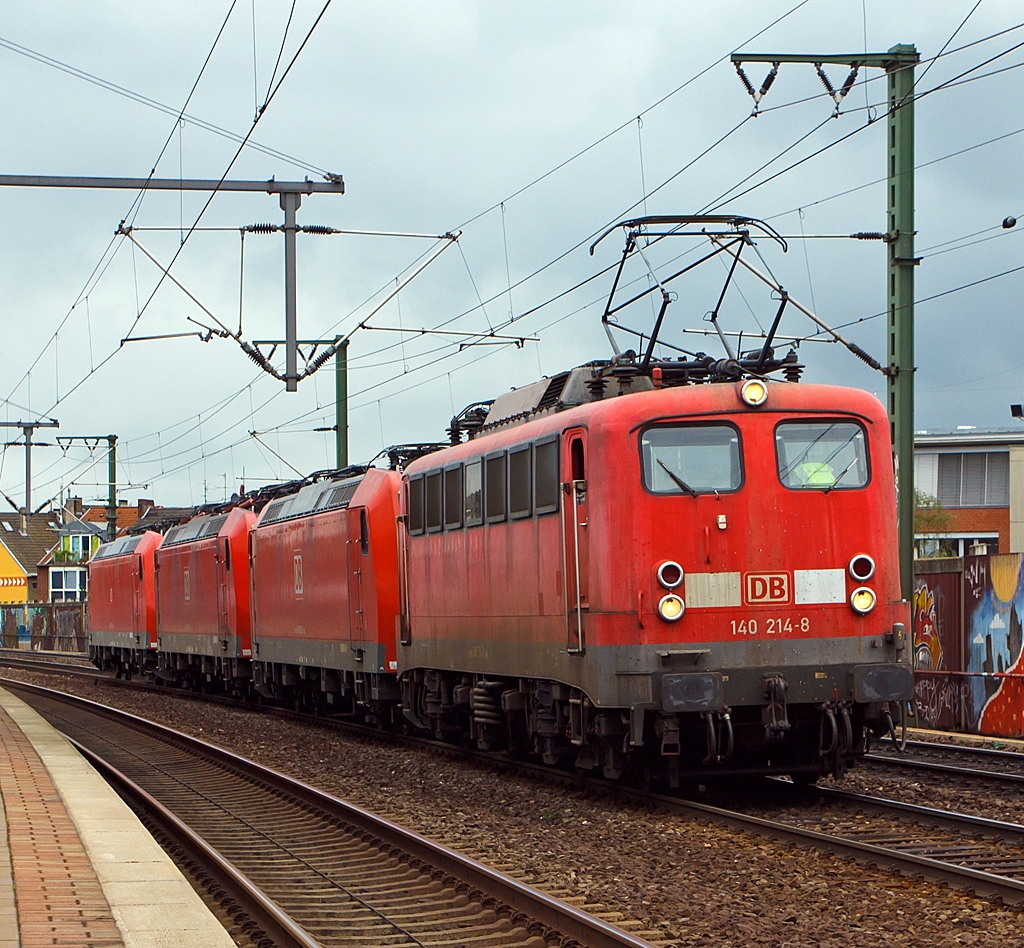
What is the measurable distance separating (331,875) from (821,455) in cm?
522

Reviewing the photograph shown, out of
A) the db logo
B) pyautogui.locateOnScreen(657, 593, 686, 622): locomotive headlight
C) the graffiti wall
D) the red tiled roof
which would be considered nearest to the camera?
pyautogui.locateOnScreen(657, 593, 686, 622): locomotive headlight

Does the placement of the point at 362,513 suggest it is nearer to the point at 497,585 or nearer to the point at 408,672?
the point at 408,672

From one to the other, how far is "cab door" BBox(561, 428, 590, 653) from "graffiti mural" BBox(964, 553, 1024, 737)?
7.59m

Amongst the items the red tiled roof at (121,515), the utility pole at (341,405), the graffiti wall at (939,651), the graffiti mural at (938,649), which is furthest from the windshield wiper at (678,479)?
the red tiled roof at (121,515)

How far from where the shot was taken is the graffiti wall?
64.8 feet

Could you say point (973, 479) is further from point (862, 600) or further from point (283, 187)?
point (862, 600)

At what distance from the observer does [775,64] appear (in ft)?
58.4

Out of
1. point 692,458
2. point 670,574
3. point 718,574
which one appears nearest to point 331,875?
point 670,574

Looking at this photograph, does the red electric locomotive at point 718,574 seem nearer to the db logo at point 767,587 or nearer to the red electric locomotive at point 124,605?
the db logo at point 767,587

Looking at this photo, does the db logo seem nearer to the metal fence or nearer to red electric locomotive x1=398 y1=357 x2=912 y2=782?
red electric locomotive x1=398 y1=357 x2=912 y2=782

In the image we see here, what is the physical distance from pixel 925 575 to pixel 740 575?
30.9 feet

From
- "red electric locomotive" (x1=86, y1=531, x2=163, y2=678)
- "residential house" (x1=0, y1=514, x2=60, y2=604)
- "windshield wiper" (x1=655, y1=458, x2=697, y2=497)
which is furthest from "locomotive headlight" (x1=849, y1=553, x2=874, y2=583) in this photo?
"residential house" (x1=0, y1=514, x2=60, y2=604)

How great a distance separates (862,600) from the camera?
12.4 m

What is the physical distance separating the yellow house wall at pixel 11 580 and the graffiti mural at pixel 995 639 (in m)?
90.1
